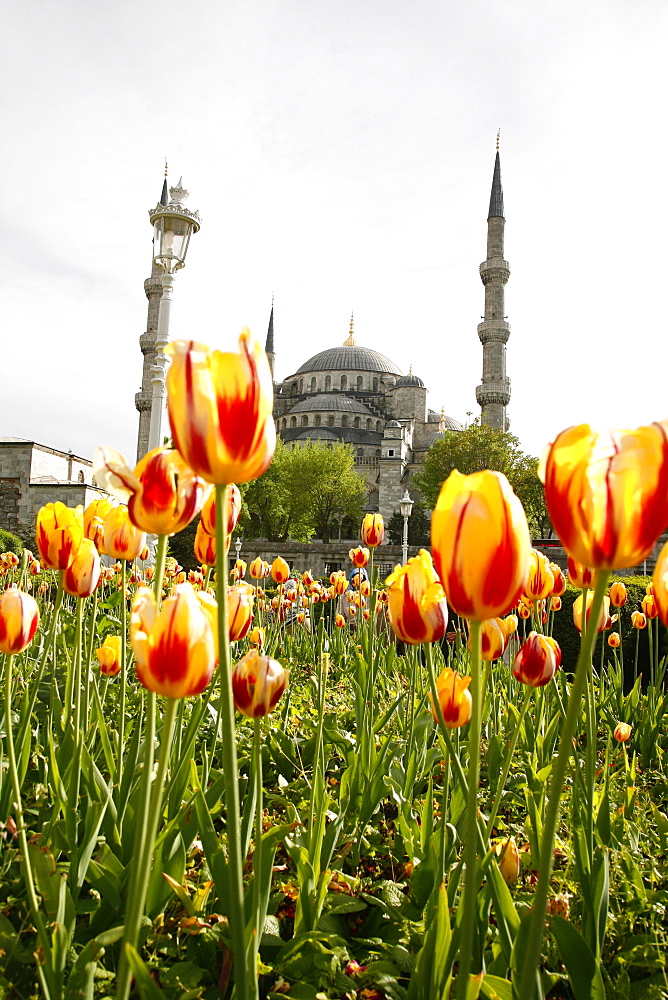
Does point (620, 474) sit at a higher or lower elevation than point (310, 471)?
lower

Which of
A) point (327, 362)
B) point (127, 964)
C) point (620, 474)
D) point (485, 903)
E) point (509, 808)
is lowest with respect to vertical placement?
point (509, 808)

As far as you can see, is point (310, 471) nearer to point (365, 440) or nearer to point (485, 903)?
point (365, 440)

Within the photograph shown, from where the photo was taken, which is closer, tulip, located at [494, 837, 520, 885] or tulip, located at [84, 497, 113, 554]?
tulip, located at [494, 837, 520, 885]

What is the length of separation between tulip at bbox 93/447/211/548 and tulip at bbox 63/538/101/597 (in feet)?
1.67

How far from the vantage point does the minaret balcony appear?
36844 millimetres

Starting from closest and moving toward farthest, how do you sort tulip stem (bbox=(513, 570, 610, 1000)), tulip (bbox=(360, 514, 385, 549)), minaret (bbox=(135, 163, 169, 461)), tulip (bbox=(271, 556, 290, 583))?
tulip stem (bbox=(513, 570, 610, 1000)), tulip (bbox=(360, 514, 385, 549)), tulip (bbox=(271, 556, 290, 583)), minaret (bbox=(135, 163, 169, 461))

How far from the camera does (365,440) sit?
164 ft

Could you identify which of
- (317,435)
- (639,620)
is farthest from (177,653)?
(317,435)

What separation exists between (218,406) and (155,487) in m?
0.22

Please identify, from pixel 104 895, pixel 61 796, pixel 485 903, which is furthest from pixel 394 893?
pixel 61 796

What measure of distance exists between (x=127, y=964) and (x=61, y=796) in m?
0.76

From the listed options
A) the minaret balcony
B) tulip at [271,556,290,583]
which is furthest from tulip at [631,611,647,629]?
the minaret balcony

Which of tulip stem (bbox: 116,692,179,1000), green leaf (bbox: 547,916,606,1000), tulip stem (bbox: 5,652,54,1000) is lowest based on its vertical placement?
green leaf (bbox: 547,916,606,1000)

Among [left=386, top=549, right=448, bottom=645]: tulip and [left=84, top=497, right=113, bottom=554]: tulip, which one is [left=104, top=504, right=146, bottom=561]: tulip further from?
[left=386, top=549, right=448, bottom=645]: tulip
